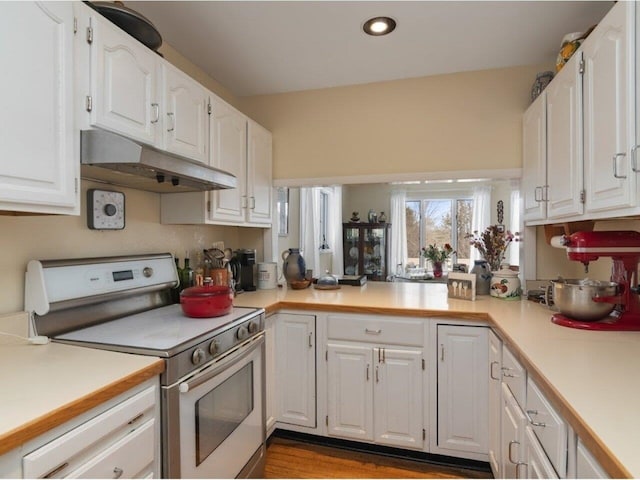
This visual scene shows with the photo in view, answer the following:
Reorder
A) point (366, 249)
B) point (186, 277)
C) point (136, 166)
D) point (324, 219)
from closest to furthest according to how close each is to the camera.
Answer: point (136, 166), point (186, 277), point (324, 219), point (366, 249)

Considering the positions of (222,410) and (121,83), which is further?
(222,410)

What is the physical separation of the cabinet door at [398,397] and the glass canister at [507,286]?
26.7 inches

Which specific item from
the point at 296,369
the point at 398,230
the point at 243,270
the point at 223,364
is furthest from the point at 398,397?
the point at 398,230

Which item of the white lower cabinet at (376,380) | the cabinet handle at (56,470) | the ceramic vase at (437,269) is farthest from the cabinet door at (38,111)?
the ceramic vase at (437,269)

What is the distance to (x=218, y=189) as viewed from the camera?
6.61ft

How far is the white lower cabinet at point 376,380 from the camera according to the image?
6.51 ft

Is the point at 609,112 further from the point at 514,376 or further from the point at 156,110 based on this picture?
the point at 156,110

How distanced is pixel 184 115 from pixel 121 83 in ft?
1.30

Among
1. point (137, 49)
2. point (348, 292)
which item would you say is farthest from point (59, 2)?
point (348, 292)

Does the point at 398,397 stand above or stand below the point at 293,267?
below

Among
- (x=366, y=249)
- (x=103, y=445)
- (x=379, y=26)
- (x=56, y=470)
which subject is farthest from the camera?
(x=366, y=249)

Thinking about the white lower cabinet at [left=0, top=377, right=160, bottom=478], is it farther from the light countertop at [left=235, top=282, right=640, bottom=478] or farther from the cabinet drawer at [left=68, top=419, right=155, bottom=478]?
the light countertop at [left=235, top=282, right=640, bottom=478]

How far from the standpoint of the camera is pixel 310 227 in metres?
4.26

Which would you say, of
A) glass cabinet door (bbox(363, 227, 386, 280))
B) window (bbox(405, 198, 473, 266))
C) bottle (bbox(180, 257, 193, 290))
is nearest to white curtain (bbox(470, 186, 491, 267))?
window (bbox(405, 198, 473, 266))
